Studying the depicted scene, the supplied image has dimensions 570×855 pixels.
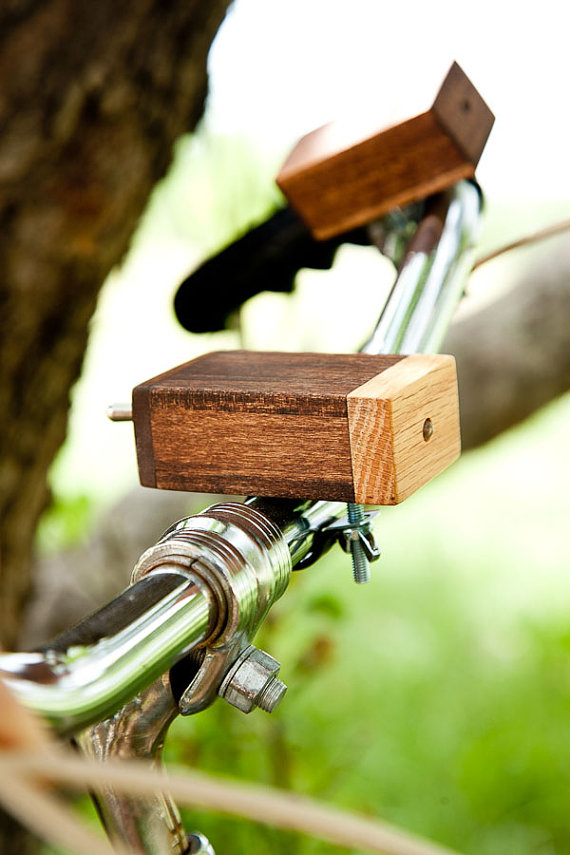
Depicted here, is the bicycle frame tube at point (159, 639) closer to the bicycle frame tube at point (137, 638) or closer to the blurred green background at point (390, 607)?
the bicycle frame tube at point (137, 638)

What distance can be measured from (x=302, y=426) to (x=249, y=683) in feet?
0.37

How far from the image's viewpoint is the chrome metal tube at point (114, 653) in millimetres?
258

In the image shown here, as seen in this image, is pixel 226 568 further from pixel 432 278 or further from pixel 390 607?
pixel 390 607

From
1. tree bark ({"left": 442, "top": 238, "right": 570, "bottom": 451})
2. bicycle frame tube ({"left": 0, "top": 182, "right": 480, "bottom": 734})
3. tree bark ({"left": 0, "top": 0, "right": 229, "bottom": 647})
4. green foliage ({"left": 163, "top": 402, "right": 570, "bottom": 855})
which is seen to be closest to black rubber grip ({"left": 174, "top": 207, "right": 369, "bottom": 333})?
bicycle frame tube ({"left": 0, "top": 182, "right": 480, "bottom": 734})

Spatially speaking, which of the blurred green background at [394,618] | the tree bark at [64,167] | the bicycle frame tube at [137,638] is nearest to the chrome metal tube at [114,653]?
the bicycle frame tube at [137,638]

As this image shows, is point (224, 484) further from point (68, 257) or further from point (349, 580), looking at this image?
point (349, 580)

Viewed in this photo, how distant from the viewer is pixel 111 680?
0.28m

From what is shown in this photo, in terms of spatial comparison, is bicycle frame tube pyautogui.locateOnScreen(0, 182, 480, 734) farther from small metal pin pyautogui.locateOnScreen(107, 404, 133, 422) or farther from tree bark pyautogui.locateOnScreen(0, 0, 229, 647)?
tree bark pyautogui.locateOnScreen(0, 0, 229, 647)

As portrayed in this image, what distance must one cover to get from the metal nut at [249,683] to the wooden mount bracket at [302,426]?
0.07 meters

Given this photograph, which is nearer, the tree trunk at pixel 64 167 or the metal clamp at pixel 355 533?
the metal clamp at pixel 355 533

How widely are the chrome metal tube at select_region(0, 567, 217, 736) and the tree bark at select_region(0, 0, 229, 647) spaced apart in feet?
1.99

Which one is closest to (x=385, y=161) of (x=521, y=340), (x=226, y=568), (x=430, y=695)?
(x=226, y=568)

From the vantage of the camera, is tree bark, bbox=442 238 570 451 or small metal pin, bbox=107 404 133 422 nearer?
small metal pin, bbox=107 404 133 422

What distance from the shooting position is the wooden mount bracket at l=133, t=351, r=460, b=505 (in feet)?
1.24
